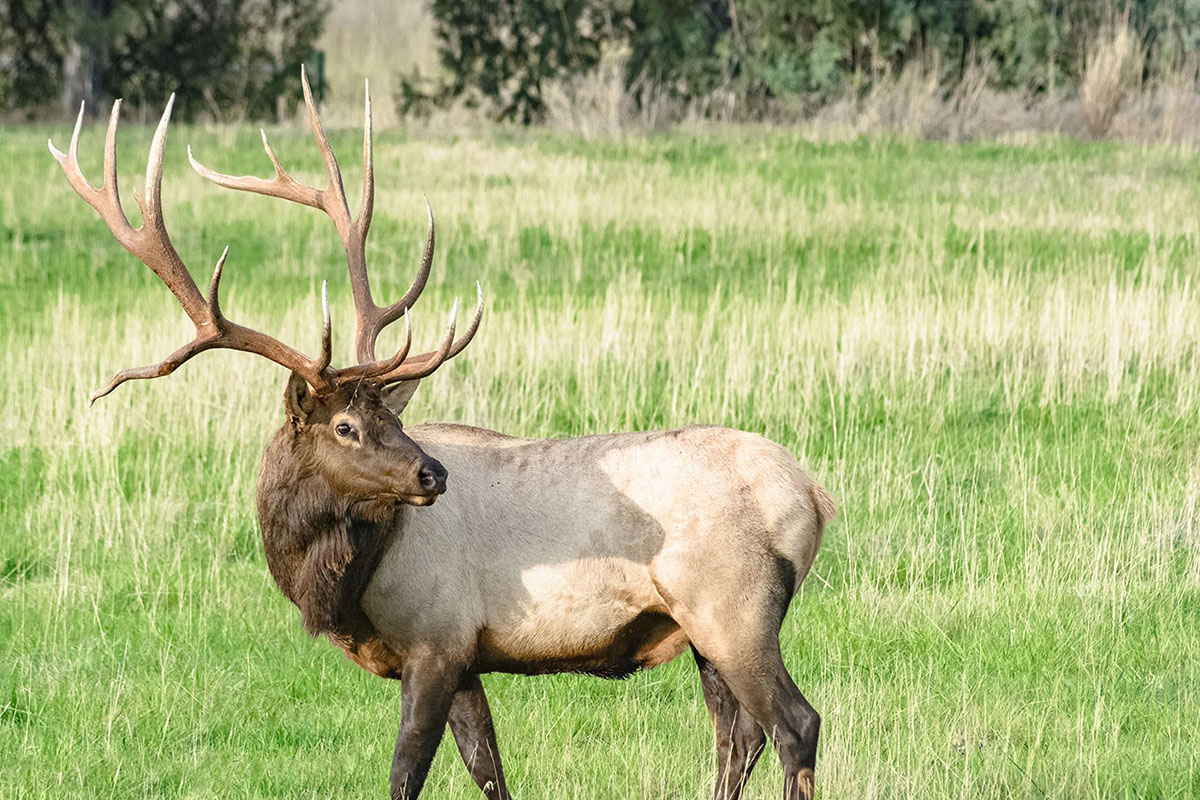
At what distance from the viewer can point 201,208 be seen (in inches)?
709

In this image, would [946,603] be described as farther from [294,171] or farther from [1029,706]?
[294,171]

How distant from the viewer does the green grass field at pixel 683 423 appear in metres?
5.74

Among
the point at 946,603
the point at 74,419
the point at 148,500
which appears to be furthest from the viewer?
the point at 74,419

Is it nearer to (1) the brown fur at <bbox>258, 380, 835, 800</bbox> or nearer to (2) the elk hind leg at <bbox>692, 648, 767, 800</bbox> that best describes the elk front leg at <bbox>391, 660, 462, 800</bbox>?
(1) the brown fur at <bbox>258, 380, 835, 800</bbox>

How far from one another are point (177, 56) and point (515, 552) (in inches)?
1245

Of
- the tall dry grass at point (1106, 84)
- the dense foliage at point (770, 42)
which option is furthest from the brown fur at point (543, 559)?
the dense foliage at point (770, 42)

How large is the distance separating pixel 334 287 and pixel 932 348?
233 inches

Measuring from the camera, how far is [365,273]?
564cm

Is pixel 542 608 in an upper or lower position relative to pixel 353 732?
upper

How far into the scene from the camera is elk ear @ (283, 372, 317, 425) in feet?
16.1

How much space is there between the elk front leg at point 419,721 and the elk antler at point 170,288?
0.89 meters

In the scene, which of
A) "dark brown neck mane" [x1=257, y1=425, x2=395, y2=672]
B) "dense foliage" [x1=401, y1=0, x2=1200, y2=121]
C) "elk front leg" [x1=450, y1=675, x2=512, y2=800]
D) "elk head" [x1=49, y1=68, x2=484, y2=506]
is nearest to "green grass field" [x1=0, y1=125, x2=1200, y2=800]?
"elk front leg" [x1=450, y1=675, x2=512, y2=800]

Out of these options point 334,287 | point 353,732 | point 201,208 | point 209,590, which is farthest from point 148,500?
point 201,208

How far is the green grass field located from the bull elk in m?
0.60
